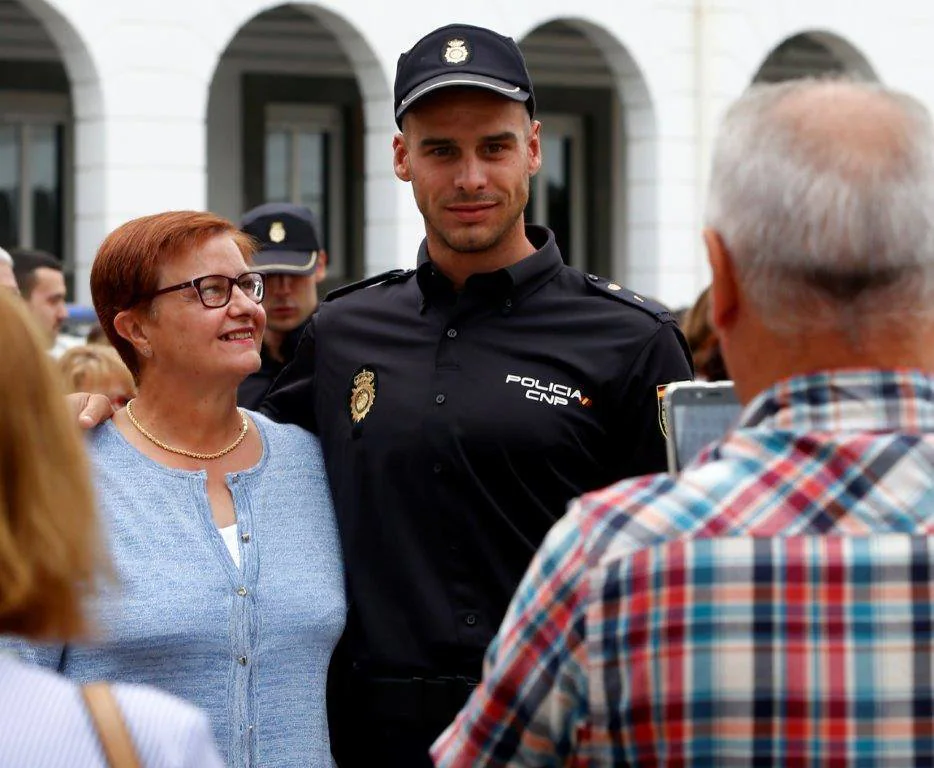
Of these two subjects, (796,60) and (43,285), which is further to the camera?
(796,60)

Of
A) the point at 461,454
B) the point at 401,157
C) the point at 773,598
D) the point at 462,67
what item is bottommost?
the point at 461,454

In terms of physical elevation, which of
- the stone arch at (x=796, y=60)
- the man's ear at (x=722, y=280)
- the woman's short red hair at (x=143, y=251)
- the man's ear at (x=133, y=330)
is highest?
the stone arch at (x=796, y=60)

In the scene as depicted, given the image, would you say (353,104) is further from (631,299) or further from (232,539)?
(232,539)

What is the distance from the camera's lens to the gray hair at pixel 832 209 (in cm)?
175

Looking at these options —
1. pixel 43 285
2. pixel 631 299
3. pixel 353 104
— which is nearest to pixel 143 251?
pixel 631 299

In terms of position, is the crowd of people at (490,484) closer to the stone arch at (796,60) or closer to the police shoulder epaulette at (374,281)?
the police shoulder epaulette at (374,281)

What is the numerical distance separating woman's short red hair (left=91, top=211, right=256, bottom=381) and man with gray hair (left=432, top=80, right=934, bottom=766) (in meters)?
1.72

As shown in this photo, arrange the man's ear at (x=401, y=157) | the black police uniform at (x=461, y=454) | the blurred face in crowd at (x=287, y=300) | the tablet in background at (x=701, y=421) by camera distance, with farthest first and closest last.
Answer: the blurred face in crowd at (x=287, y=300) < the man's ear at (x=401, y=157) < the black police uniform at (x=461, y=454) < the tablet in background at (x=701, y=421)

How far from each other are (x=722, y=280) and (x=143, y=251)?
5.83 feet

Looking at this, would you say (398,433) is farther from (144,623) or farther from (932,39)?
(932,39)

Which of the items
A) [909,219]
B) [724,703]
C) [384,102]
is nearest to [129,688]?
[724,703]

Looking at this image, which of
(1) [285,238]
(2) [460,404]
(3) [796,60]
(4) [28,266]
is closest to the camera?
(2) [460,404]

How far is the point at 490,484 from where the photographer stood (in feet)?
10.5

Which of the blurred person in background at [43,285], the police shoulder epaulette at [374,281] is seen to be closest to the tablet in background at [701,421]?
the police shoulder epaulette at [374,281]
